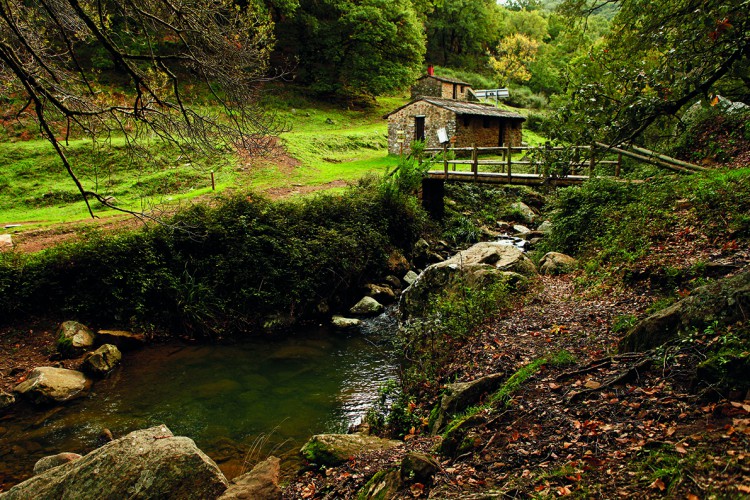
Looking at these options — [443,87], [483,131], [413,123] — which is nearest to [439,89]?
[443,87]

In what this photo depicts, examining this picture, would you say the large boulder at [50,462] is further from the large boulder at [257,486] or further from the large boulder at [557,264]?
the large boulder at [557,264]

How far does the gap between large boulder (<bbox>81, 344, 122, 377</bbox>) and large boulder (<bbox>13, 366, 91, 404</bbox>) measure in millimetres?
275

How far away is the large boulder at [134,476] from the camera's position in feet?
15.9

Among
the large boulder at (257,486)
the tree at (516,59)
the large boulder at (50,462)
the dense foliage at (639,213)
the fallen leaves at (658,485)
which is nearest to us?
the fallen leaves at (658,485)

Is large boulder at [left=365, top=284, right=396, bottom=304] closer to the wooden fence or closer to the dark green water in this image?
the dark green water

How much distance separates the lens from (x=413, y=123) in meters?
28.0

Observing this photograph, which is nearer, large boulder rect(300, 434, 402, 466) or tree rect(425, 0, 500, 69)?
large boulder rect(300, 434, 402, 466)

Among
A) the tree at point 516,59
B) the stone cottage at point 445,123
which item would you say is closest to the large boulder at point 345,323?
the stone cottage at point 445,123

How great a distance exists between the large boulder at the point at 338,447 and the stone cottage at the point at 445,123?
22.2 metres

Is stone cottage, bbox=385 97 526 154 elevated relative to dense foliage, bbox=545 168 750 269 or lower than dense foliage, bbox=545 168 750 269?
elevated

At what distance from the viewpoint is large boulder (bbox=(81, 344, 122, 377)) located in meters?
9.64

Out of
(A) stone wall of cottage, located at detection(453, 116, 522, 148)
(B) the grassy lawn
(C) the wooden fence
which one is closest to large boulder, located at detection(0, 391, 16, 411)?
(B) the grassy lawn

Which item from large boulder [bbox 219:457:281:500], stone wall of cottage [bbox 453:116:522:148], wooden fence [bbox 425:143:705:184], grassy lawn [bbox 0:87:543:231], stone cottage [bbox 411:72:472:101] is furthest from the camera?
stone cottage [bbox 411:72:472:101]

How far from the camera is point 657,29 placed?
5000 millimetres
